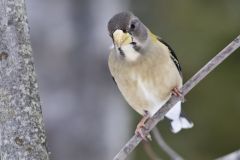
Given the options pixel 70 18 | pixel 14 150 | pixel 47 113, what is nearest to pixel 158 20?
pixel 70 18

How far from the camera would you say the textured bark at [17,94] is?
5.52ft

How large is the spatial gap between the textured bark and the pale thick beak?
0.53 m

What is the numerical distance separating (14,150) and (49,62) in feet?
12.4

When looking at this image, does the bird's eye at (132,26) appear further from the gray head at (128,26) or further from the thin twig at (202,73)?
the thin twig at (202,73)

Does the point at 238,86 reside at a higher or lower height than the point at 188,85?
lower

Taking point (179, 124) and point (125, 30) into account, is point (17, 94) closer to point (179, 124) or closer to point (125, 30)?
point (125, 30)

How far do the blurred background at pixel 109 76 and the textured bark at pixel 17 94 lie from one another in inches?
125

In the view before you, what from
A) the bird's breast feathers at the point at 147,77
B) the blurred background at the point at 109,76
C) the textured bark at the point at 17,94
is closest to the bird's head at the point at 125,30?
the bird's breast feathers at the point at 147,77

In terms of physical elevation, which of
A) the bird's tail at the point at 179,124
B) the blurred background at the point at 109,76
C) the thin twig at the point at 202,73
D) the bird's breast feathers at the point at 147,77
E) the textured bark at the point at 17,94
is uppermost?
the textured bark at the point at 17,94

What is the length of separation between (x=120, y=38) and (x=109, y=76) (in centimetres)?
297

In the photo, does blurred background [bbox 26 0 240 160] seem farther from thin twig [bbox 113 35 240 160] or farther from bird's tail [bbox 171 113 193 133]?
thin twig [bbox 113 35 240 160]

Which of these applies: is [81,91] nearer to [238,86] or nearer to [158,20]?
[158,20]

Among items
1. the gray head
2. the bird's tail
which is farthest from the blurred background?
the gray head

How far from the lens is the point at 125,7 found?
5.13m
